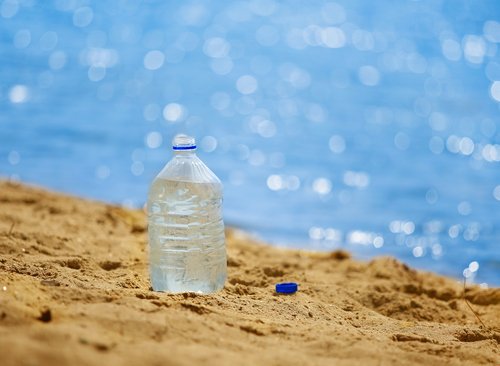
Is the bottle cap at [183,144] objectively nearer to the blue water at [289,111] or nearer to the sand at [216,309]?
the sand at [216,309]

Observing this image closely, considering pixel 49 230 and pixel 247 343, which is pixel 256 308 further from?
pixel 49 230

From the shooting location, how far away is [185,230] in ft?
13.4

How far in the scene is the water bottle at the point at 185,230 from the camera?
4055mm

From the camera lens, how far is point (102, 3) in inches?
678

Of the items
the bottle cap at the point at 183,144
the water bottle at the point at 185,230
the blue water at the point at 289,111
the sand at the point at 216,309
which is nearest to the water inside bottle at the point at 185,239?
the water bottle at the point at 185,230

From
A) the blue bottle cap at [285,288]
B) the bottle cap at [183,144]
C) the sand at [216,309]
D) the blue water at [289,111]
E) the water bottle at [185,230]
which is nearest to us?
the sand at [216,309]

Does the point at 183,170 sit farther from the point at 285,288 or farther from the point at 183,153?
the point at 285,288

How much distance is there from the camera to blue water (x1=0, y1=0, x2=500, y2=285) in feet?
27.0

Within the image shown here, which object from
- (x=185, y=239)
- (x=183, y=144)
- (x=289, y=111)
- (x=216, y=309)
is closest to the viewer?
(x=216, y=309)

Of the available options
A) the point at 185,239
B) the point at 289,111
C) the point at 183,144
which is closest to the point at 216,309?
the point at 185,239

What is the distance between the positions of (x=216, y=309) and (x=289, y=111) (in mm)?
8342

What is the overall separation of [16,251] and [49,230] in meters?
0.68

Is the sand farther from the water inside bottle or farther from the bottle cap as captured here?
the bottle cap

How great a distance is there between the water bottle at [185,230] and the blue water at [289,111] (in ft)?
10.8
